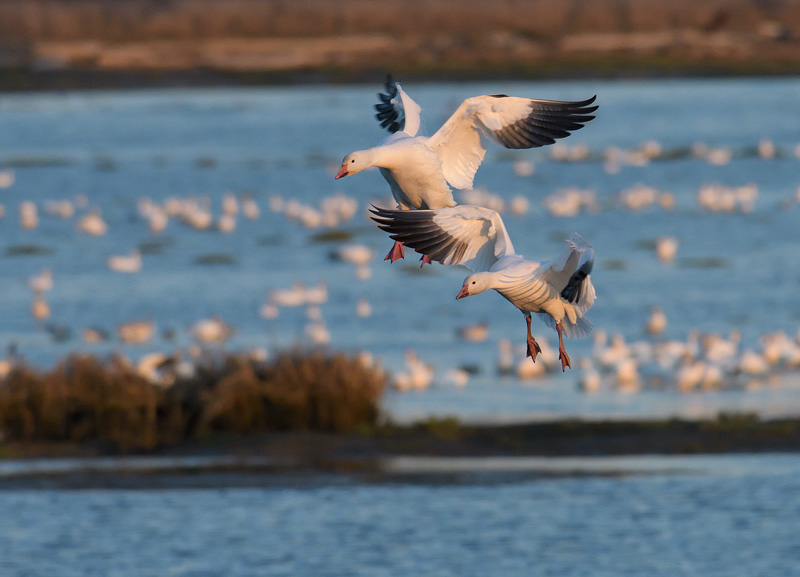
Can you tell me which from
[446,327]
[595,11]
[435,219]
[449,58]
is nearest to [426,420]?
[446,327]

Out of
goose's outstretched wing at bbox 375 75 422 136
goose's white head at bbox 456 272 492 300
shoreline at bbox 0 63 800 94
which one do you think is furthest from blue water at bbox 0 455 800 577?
shoreline at bbox 0 63 800 94

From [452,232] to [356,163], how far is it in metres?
0.67

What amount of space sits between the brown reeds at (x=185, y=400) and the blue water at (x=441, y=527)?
1047mm

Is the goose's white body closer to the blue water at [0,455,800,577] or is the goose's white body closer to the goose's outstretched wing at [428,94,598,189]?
the goose's outstretched wing at [428,94,598,189]

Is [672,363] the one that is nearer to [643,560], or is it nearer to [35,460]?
[643,560]

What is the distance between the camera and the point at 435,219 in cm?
888

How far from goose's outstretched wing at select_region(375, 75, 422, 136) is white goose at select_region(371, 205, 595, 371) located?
1.26 metres

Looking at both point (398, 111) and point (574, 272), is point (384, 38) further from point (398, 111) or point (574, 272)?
point (574, 272)

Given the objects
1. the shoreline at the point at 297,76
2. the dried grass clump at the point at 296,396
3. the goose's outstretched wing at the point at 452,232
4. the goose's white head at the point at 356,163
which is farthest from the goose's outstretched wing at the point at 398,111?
the shoreline at the point at 297,76

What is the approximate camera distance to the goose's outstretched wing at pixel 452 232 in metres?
8.77

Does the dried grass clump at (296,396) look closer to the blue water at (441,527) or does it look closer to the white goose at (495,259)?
the blue water at (441,527)

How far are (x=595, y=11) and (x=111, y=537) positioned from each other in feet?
194

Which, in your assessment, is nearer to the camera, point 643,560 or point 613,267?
point 643,560

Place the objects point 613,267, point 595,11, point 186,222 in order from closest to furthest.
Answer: point 613,267
point 186,222
point 595,11
